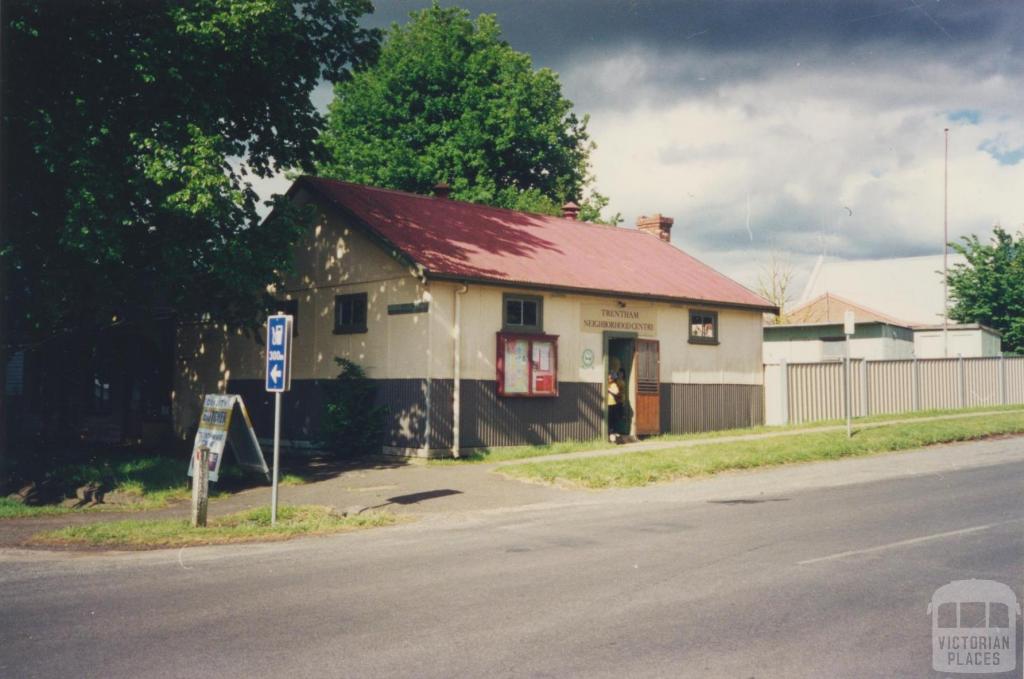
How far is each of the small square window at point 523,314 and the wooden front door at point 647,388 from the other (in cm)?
313

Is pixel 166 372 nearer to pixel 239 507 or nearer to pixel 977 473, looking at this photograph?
pixel 239 507

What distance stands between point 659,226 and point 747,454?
1407 centimetres

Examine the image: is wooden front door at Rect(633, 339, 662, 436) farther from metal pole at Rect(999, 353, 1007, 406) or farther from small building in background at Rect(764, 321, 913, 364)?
metal pole at Rect(999, 353, 1007, 406)

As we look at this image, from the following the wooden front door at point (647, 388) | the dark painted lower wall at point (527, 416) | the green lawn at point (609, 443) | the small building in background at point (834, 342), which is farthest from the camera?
the small building in background at point (834, 342)

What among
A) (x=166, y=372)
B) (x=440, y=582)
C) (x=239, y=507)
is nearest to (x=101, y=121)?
(x=239, y=507)

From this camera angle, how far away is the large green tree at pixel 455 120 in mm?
37094

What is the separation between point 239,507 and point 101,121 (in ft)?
22.2

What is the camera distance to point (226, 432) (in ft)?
44.0

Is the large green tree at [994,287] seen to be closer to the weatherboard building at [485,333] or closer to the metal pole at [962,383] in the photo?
the metal pole at [962,383]

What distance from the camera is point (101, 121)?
14867 mm

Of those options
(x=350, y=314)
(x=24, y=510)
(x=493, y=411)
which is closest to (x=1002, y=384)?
(x=493, y=411)

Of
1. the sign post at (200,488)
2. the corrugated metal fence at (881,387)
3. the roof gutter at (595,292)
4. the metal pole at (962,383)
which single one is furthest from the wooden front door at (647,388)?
the sign post at (200,488)

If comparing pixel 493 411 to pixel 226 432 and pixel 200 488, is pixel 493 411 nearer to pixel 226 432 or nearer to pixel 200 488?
pixel 226 432

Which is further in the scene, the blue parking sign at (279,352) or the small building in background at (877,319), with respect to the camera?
the small building in background at (877,319)
